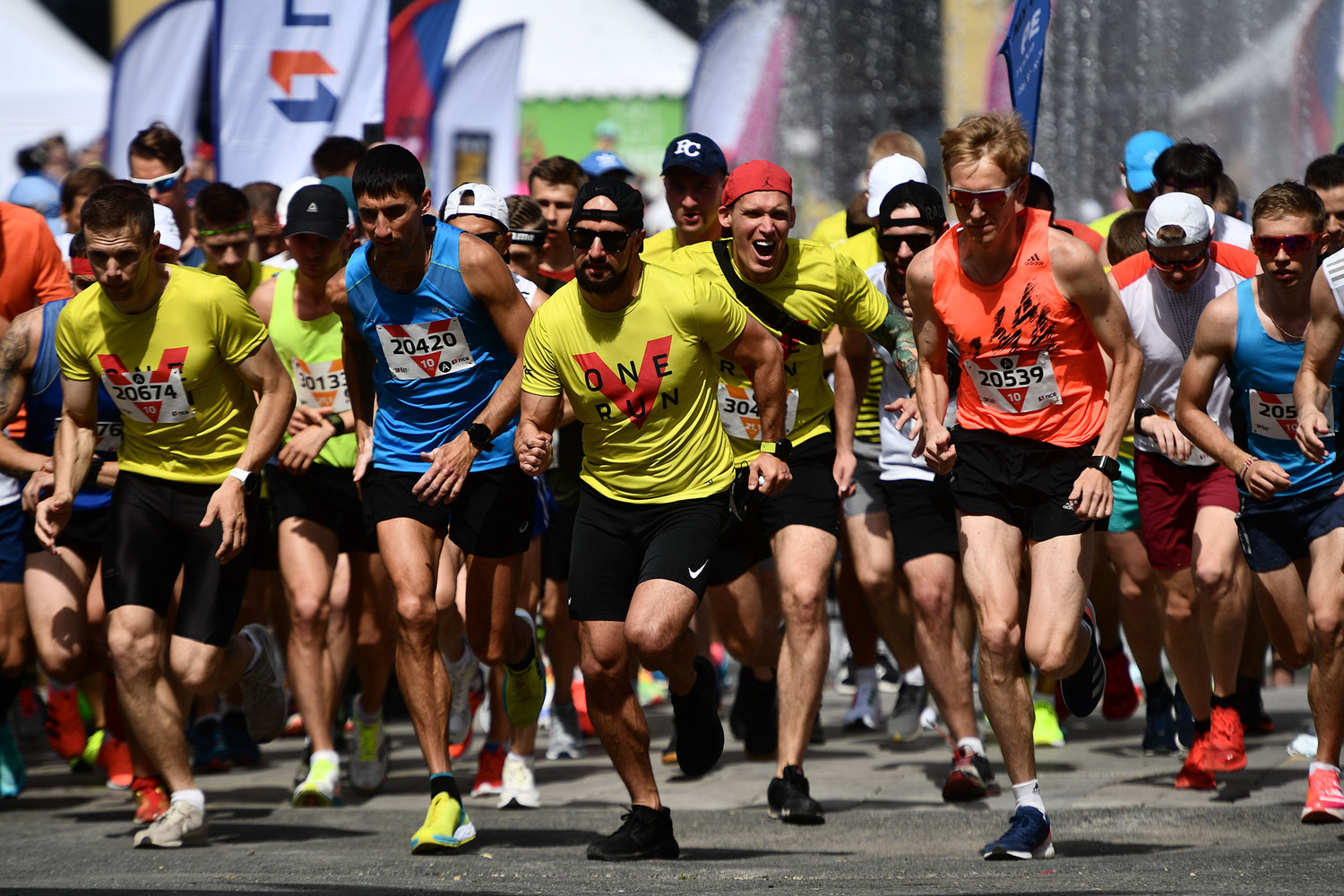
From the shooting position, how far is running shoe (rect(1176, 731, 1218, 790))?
7039mm

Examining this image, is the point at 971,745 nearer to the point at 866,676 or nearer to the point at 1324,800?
the point at 1324,800

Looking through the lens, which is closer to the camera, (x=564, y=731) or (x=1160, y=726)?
(x=1160, y=726)

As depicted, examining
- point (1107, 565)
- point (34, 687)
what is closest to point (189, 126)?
point (34, 687)

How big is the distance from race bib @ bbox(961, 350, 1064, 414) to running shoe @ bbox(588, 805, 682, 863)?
189cm

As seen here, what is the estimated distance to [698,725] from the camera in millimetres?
6246

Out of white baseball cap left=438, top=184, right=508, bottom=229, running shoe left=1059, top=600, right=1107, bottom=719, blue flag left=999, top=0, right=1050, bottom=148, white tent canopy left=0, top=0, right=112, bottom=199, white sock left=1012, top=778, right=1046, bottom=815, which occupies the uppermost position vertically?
white tent canopy left=0, top=0, right=112, bottom=199

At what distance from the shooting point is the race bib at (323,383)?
7555mm

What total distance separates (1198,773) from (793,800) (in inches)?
69.8

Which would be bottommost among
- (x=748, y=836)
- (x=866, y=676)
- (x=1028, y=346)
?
(x=748, y=836)

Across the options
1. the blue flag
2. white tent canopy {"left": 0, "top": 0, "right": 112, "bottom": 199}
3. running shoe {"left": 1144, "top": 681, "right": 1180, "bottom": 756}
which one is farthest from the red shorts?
white tent canopy {"left": 0, "top": 0, "right": 112, "bottom": 199}

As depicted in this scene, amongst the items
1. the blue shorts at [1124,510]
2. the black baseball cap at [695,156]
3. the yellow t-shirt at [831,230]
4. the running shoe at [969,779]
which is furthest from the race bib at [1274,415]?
the yellow t-shirt at [831,230]

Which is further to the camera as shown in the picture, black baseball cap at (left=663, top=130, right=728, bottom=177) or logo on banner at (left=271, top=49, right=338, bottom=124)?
logo on banner at (left=271, top=49, right=338, bottom=124)

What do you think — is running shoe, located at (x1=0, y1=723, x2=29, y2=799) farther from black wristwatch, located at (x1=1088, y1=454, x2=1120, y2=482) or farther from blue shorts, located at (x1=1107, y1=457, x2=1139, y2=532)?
blue shorts, located at (x1=1107, y1=457, x2=1139, y2=532)

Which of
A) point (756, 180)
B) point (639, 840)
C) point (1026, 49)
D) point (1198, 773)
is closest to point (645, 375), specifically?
point (756, 180)
